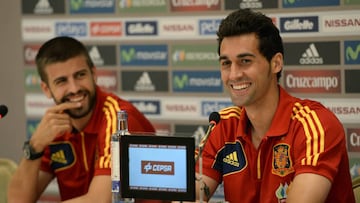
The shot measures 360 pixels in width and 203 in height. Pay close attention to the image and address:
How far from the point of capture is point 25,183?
382 cm

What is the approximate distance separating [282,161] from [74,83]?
125cm

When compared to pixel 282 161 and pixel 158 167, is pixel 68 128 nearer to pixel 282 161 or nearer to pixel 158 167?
pixel 158 167

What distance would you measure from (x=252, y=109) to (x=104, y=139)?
881 millimetres

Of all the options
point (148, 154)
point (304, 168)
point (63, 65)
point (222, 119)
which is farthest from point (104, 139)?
point (304, 168)

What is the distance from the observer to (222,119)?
132 inches

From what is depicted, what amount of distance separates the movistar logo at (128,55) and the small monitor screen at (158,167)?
208 centimetres

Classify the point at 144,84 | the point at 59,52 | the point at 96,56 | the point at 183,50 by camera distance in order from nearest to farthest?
1. the point at 59,52
2. the point at 183,50
3. the point at 144,84
4. the point at 96,56

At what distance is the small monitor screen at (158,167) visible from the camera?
9.15 feet

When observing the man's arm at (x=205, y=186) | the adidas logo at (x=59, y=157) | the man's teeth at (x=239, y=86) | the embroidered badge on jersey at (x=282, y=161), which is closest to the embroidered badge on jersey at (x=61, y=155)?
the adidas logo at (x=59, y=157)

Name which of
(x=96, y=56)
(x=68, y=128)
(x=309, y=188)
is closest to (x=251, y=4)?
(x=96, y=56)

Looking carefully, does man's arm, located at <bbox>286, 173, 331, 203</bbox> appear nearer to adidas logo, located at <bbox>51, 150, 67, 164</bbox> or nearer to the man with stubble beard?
the man with stubble beard

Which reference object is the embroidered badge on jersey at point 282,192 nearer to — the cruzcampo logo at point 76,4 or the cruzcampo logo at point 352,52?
the cruzcampo logo at point 352,52

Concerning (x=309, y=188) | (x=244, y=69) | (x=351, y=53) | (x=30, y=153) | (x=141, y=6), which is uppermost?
(x=141, y=6)

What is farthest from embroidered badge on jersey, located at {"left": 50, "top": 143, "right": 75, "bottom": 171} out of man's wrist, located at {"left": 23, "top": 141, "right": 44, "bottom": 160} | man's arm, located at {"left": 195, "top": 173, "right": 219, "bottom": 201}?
man's arm, located at {"left": 195, "top": 173, "right": 219, "bottom": 201}
